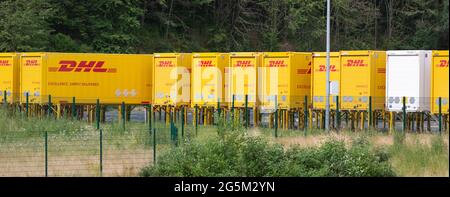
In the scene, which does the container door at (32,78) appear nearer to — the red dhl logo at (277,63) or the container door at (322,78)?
the red dhl logo at (277,63)

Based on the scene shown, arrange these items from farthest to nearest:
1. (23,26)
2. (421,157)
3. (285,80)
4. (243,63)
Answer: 1. (23,26)
2. (243,63)
3. (285,80)
4. (421,157)

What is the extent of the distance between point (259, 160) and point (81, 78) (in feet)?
68.6

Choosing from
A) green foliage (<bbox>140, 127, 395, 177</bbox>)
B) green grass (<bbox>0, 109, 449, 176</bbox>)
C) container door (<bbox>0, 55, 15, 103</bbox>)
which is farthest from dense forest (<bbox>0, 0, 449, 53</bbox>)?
green foliage (<bbox>140, 127, 395, 177</bbox>)

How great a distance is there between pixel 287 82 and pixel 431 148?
1421 cm

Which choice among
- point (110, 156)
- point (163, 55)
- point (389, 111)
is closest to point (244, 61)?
point (163, 55)

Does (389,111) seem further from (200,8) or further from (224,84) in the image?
(200,8)

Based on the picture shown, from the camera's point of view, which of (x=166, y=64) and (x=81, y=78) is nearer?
(x=81, y=78)

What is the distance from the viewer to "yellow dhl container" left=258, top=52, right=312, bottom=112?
38.0 m

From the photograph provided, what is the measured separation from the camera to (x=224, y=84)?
39.7 m

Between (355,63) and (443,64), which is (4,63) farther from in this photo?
(443,64)

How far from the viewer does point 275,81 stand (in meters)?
38.3

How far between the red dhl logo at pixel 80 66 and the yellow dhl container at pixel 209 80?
438 centimetres

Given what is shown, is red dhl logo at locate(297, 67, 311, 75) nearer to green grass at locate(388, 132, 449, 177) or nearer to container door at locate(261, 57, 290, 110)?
container door at locate(261, 57, 290, 110)

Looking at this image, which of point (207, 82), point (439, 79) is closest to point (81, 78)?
point (207, 82)
